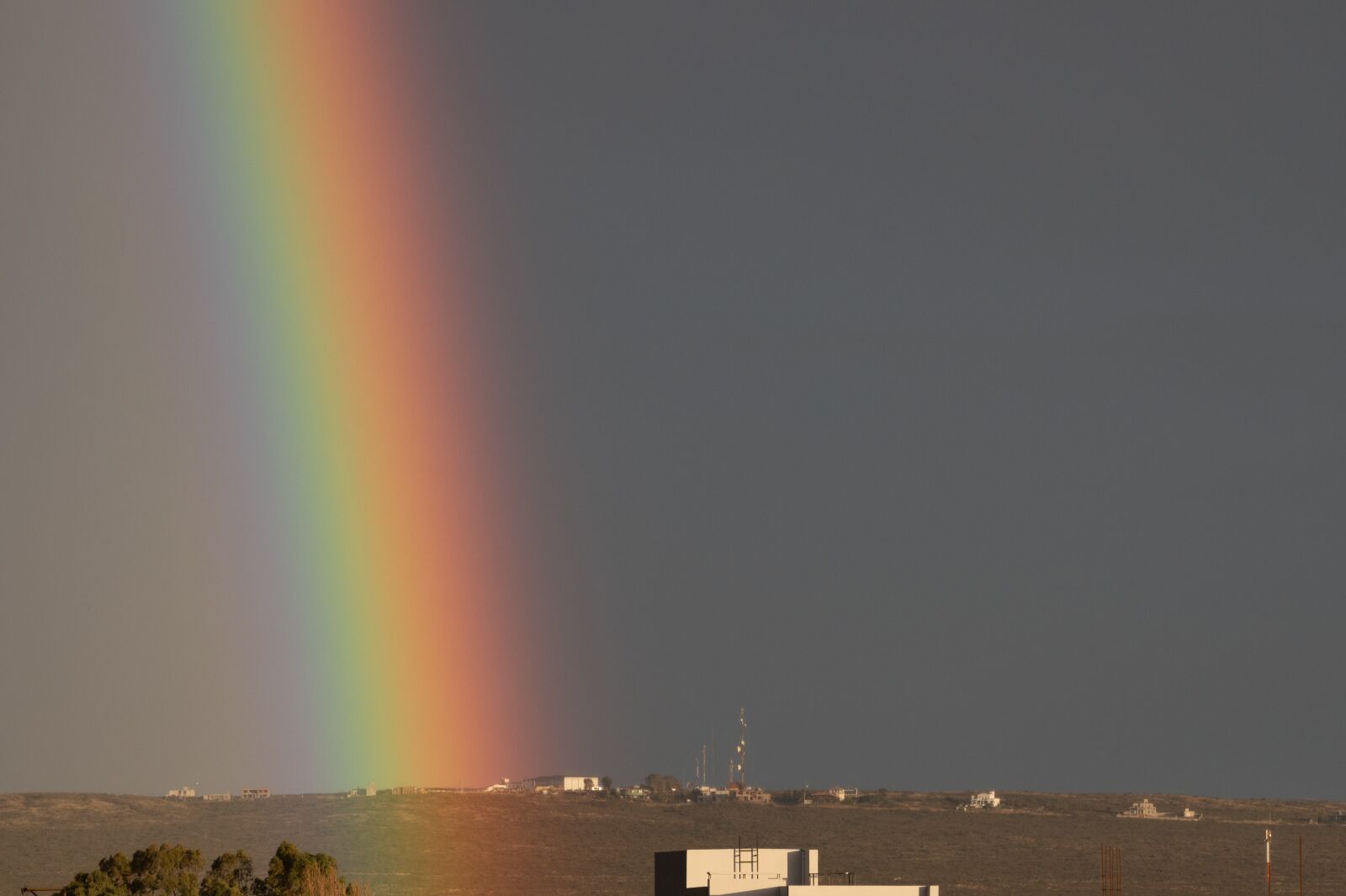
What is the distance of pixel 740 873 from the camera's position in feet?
230

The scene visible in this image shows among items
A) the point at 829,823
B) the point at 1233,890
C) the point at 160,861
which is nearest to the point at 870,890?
the point at 160,861

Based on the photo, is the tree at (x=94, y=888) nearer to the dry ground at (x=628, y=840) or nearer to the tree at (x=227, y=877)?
the tree at (x=227, y=877)

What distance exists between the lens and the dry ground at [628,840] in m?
145

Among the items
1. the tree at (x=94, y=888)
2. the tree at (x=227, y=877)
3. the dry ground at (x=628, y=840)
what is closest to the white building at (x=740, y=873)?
the tree at (x=227, y=877)

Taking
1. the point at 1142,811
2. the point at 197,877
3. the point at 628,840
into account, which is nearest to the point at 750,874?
the point at 197,877

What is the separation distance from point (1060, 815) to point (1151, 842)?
21.0 m

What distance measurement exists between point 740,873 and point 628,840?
9994cm

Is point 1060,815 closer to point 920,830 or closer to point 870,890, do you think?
point 920,830

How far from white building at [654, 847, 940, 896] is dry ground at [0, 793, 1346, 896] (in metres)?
63.9

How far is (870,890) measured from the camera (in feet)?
206

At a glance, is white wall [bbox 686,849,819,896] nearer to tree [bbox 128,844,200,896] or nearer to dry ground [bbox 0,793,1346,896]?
tree [bbox 128,844,200,896]

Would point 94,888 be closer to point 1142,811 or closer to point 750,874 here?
point 750,874

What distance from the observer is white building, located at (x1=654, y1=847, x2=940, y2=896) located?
6525cm

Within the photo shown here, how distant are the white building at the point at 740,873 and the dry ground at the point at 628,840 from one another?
Answer: 2517 inches
